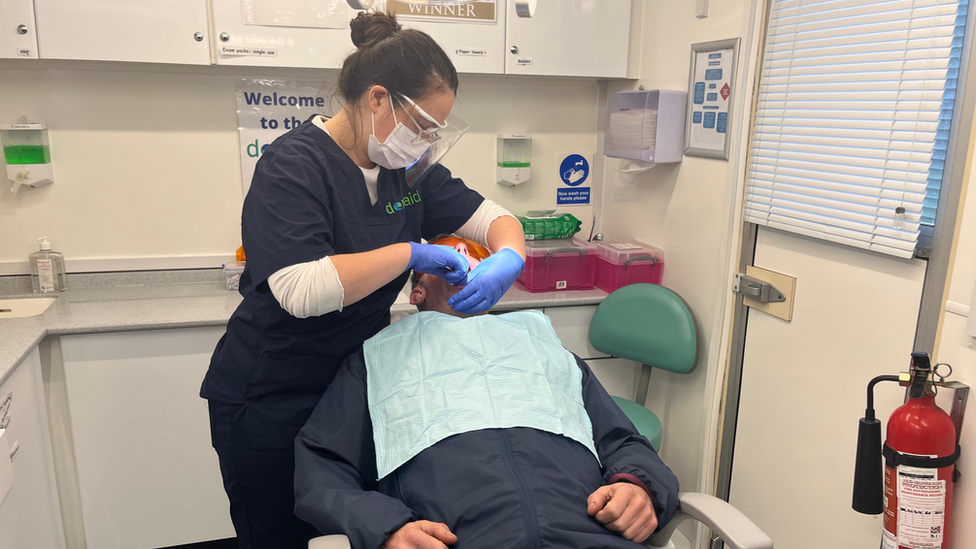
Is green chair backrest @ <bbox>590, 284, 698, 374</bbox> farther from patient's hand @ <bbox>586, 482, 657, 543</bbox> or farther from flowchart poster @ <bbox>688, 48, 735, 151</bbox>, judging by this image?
patient's hand @ <bbox>586, 482, 657, 543</bbox>

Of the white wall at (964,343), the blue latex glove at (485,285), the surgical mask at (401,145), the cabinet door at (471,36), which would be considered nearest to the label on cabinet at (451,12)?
the cabinet door at (471,36)

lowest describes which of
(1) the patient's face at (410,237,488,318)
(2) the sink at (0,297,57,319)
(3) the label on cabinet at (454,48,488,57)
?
(2) the sink at (0,297,57,319)

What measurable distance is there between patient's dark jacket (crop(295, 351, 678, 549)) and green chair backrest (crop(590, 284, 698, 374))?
0.90 metres

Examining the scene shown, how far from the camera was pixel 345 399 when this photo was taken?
139 cm

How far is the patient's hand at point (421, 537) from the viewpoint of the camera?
1.10 m

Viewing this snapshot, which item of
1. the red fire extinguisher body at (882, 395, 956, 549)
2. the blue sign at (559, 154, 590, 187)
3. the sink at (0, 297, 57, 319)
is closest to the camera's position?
the red fire extinguisher body at (882, 395, 956, 549)

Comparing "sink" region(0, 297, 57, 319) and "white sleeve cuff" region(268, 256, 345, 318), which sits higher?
"white sleeve cuff" region(268, 256, 345, 318)

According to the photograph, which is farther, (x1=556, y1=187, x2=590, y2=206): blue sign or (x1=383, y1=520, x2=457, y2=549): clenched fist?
(x1=556, y1=187, x2=590, y2=206): blue sign

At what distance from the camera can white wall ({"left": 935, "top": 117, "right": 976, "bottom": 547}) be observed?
1342mm

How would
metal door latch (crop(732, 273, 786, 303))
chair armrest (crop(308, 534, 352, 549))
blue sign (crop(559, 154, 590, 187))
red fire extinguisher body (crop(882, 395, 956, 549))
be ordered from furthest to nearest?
1. blue sign (crop(559, 154, 590, 187))
2. metal door latch (crop(732, 273, 786, 303))
3. red fire extinguisher body (crop(882, 395, 956, 549))
4. chair armrest (crop(308, 534, 352, 549))

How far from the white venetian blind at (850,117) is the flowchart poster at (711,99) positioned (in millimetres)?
158

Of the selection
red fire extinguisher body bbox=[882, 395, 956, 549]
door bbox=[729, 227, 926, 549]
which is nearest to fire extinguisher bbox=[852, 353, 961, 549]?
red fire extinguisher body bbox=[882, 395, 956, 549]

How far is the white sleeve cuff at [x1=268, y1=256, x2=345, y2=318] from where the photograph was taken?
4.09 feet

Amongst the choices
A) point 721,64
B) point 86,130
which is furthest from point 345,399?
point 86,130
